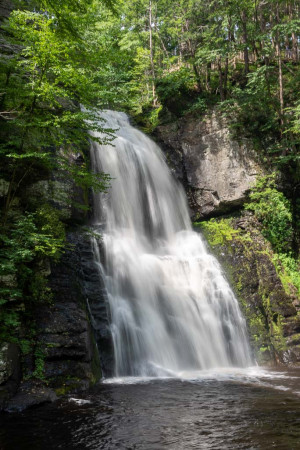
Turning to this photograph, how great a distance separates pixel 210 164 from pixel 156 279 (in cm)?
679

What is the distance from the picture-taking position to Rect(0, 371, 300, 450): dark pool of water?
3.74m

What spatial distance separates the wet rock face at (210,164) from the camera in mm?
13953

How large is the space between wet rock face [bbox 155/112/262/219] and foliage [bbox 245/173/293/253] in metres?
0.66

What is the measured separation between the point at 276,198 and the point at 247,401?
31.4ft

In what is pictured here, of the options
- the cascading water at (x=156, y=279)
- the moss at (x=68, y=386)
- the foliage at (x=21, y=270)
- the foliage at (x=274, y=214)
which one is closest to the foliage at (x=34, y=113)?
the foliage at (x=21, y=270)

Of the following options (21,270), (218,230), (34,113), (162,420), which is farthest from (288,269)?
(34,113)

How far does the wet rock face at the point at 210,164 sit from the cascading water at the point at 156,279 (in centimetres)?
67

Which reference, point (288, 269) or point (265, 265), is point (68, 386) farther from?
point (288, 269)

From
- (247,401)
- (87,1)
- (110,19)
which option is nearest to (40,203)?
(87,1)

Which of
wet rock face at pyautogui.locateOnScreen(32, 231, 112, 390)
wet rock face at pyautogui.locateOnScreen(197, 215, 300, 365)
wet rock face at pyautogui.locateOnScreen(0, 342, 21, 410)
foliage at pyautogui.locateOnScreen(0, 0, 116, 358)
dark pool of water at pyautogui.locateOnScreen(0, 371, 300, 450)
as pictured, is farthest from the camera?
wet rock face at pyautogui.locateOnScreen(197, 215, 300, 365)

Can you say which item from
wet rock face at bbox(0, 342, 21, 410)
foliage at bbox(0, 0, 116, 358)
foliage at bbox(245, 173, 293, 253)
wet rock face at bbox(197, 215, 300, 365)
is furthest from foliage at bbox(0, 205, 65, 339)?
foliage at bbox(245, 173, 293, 253)

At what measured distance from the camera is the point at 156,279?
9914mm

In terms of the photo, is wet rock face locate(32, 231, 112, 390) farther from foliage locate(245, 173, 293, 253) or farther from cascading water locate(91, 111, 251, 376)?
foliage locate(245, 173, 293, 253)

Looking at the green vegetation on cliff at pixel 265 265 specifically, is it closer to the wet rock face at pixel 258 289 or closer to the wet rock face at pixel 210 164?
the wet rock face at pixel 258 289
